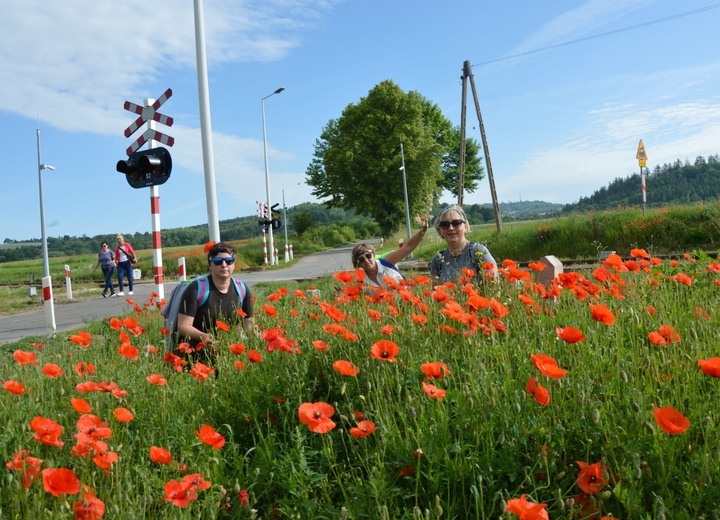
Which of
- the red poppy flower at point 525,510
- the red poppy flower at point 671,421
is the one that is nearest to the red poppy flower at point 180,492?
the red poppy flower at point 525,510

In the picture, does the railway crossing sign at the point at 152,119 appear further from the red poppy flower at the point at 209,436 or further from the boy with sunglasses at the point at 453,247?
the red poppy flower at the point at 209,436

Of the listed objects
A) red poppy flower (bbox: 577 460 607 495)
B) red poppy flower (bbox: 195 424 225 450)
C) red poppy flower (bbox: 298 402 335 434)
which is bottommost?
red poppy flower (bbox: 577 460 607 495)

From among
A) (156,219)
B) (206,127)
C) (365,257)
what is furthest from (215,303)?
(206,127)

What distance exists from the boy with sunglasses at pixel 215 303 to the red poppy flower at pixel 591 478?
286 centimetres

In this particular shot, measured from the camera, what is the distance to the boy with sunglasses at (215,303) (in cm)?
432

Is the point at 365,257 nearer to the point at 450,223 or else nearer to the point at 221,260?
the point at 450,223

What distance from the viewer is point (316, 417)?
5.68 ft

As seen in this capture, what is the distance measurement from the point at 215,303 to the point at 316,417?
9.65ft

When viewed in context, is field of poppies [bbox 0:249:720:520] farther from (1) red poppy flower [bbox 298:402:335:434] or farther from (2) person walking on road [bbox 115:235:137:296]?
(2) person walking on road [bbox 115:235:137:296]

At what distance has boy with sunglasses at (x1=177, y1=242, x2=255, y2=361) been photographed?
170 inches

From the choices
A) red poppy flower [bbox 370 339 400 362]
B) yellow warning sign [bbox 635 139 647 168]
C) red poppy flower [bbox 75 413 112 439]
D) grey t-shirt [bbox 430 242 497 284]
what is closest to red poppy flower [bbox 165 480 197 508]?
red poppy flower [bbox 75 413 112 439]

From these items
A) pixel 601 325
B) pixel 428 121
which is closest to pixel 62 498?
pixel 601 325

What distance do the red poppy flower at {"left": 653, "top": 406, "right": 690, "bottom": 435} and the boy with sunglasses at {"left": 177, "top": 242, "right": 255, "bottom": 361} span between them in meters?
3.12

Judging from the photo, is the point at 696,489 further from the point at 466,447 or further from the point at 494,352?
the point at 494,352
